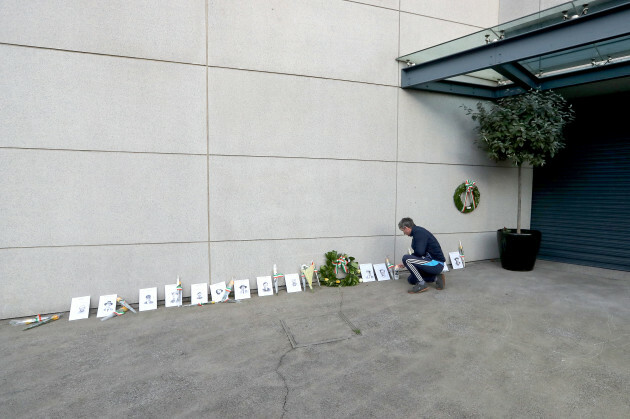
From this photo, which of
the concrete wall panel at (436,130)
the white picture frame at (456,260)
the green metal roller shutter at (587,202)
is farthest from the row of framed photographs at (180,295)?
the green metal roller shutter at (587,202)

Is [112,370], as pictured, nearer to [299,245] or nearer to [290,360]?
[290,360]

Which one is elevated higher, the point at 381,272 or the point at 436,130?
the point at 436,130

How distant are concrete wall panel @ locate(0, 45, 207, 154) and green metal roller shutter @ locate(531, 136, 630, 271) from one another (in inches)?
279

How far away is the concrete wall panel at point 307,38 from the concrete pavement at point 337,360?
358cm

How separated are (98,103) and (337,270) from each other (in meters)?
4.12

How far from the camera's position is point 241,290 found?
4.72m

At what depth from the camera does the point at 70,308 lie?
4156 mm

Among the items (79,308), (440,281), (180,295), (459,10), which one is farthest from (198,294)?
(459,10)

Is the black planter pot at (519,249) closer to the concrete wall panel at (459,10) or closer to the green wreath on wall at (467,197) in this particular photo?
the green wreath on wall at (467,197)

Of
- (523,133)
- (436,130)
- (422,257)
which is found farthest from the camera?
(436,130)

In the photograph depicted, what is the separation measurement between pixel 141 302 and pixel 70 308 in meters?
0.86

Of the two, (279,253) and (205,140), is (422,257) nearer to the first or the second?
(279,253)

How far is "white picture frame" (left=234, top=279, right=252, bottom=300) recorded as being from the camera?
4672 millimetres

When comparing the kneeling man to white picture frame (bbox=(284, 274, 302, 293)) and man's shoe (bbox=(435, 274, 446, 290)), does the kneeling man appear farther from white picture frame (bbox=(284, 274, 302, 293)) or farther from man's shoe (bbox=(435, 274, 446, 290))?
white picture frame (bbox=(284, 274, 302, 293))
